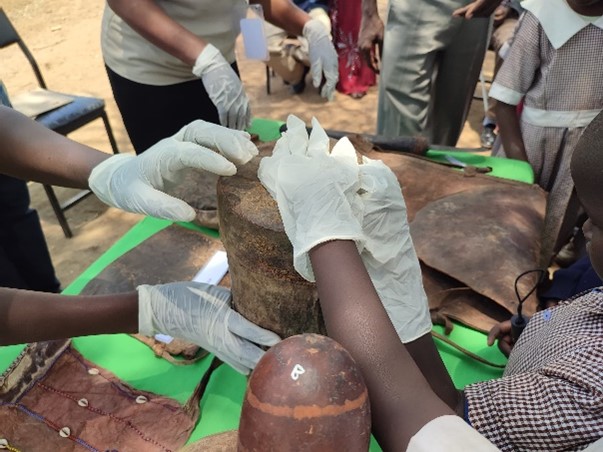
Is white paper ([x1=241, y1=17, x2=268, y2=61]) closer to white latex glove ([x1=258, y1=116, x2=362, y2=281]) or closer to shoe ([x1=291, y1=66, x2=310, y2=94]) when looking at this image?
white latex glove ([x1=258, y1=116, x2=362, y2=281])

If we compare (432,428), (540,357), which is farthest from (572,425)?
(432,428)

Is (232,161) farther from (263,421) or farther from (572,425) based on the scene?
(572,425)

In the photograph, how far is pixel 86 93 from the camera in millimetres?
5324

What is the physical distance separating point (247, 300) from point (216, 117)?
4.48ft

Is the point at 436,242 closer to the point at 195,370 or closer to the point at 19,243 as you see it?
the point at 195,370

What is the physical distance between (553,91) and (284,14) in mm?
1270

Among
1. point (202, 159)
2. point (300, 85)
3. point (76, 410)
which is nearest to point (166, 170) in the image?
point (202, 159)

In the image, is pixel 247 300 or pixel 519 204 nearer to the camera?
pixel 247 300

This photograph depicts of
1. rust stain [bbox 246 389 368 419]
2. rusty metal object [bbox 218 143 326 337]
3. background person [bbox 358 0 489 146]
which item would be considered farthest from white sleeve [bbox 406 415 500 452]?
background person [bbox 358 0 489 146]

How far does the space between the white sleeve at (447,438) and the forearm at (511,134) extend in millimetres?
1993

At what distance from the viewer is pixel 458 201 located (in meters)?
2.01

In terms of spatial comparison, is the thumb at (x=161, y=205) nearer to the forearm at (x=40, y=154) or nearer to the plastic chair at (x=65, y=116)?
the forearm at (x=40, y=154)

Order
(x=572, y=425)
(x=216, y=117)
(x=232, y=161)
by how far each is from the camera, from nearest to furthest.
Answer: (x=572, y=425), (x=232, y=161), (x=216, y=117)

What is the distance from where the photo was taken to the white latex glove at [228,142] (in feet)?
3.91
